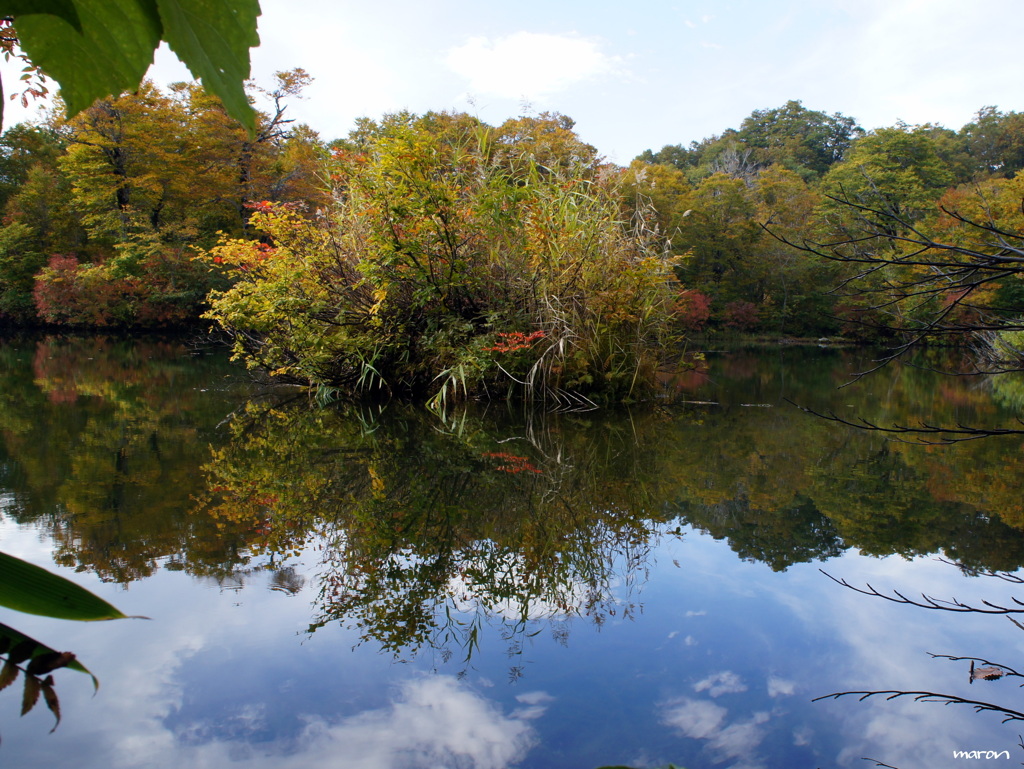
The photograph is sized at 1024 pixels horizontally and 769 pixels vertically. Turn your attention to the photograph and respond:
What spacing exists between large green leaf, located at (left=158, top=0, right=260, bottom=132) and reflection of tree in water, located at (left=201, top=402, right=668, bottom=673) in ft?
6.76

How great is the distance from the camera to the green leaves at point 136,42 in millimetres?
278

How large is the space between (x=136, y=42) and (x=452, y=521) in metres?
3.05

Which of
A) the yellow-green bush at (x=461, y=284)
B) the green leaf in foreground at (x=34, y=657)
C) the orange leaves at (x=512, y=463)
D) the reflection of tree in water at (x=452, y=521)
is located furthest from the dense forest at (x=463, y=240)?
the orange leaves at (x=512, y=463)

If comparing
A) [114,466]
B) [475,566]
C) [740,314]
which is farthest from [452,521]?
[740,314]

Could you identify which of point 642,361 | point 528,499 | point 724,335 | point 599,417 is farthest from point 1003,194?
point 528,499

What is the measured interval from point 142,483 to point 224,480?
0.43 metres

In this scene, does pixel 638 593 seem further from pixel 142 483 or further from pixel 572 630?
pixel 142 483

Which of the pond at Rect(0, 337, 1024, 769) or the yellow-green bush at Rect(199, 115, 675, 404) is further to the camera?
the yellow-green bush at Rect(199, 115, 675, 404)

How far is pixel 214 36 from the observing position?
0.29 meters

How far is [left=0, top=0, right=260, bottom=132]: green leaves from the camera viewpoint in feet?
0.91

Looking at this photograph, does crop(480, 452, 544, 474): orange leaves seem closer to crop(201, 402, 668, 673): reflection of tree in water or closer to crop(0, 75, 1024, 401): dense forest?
crop(201, 402, 668, 673): reflection of tree in water

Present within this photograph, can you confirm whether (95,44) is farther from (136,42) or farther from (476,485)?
(476,485)

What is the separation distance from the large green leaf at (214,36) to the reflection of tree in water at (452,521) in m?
2.06

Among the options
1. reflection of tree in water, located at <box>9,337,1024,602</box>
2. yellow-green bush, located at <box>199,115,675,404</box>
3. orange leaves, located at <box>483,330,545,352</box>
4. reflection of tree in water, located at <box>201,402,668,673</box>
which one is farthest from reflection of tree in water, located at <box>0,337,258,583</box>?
orange leaves, located at <box>483,330,545,352</box>
